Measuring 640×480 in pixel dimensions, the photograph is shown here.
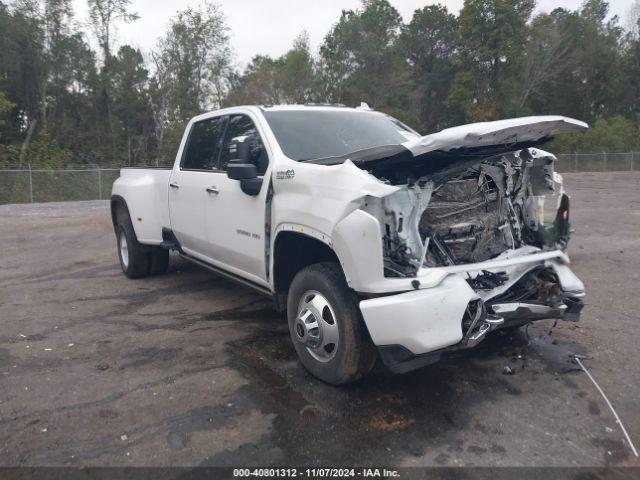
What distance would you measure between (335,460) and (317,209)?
160 centimetres

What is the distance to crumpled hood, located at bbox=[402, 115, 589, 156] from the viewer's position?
343 centimetres

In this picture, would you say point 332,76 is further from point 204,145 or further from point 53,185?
point 204,145

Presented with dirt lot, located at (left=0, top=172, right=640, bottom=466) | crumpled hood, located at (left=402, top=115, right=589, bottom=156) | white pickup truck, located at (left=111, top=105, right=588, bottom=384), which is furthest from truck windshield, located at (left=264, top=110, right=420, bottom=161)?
dirt lot, located at (left=0, top=172, right=640, bottom=466)

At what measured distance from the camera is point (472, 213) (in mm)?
4152

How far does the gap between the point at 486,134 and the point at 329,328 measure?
1613mm

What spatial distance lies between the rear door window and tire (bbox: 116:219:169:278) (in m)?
1.51

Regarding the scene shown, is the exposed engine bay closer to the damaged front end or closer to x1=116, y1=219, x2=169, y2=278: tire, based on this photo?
the damaged front end

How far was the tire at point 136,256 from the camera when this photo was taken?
7.30m

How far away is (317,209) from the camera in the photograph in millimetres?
3865

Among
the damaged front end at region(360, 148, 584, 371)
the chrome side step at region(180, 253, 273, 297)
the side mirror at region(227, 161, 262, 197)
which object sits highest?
the side mirror at region(227, 161, 262, 197)

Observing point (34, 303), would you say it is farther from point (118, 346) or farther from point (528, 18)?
point (528, 18)

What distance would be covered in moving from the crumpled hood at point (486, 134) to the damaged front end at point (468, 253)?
24 centimetres

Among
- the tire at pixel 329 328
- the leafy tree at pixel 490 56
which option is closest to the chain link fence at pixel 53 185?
the tire at pixel 329 328

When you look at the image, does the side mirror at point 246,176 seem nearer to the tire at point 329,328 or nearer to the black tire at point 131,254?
the tire at point 329,328
